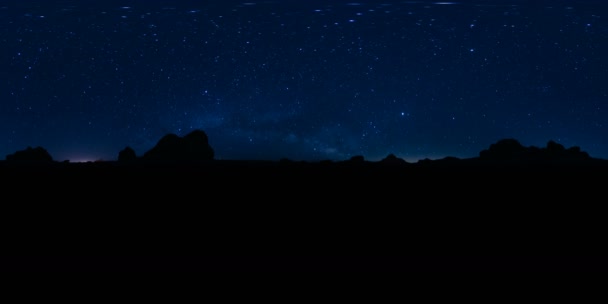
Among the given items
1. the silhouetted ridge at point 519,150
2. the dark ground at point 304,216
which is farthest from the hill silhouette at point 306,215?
the silhouetted ridge at point 519,150

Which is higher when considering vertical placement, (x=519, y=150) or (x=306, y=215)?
(x=519, y=150)

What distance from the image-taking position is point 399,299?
2.17 metres

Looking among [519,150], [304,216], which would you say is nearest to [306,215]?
[304,216]

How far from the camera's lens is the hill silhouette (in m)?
2.36

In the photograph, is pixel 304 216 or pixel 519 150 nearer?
pixel 304 216

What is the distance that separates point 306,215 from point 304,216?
0.01 metres

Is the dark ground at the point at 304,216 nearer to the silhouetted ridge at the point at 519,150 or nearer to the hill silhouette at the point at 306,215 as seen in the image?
the hill silhouette at the point at 306,215

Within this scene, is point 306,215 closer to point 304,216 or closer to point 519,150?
point 304,216

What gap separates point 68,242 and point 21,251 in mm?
261

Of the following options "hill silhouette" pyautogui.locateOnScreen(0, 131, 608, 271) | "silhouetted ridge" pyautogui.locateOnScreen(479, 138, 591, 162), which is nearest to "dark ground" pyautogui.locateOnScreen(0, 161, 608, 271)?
"hill silhouette" pyautogui.locateOnScreen(0, 131, 608, 271)

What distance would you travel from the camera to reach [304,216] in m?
2.49

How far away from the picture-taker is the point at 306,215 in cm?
249

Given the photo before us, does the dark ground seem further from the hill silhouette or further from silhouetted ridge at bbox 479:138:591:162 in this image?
silhouetted ridge at bbox 479:138:591:162

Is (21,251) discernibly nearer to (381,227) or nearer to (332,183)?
(332,183)
